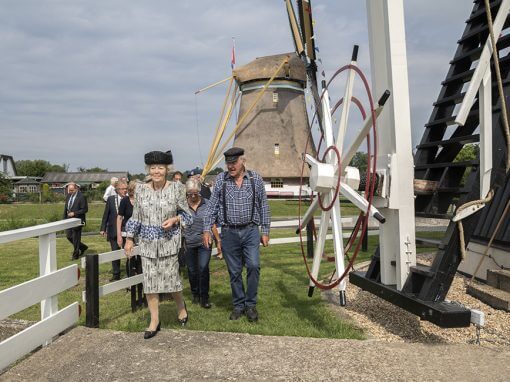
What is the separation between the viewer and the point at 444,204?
4.80m

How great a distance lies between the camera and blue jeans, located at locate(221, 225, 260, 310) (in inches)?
203

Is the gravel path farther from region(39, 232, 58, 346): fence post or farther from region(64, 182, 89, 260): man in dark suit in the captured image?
region(64, 182, 89, 260): man in dark suit

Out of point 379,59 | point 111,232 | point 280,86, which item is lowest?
A: point 111,232

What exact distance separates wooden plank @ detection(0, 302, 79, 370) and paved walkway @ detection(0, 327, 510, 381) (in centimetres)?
9

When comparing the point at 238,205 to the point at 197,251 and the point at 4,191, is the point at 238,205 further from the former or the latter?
the point at 4,191

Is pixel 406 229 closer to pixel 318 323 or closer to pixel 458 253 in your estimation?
pixel 458 253

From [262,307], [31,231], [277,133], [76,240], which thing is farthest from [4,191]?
[31,231]

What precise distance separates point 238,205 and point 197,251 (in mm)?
1419

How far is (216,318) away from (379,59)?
10.5 ft

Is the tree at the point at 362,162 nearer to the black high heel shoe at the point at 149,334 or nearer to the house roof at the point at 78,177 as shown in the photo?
the black high heel shoe at the point at 149,334

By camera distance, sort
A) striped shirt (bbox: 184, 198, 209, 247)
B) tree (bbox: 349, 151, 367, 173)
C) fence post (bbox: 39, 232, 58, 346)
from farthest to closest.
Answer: tree (bbox: 349, 151, 367, 173), striped shirt (bbox: 184, 198, 209, 247), fence post (bbox: 39, 232, 58, 346)

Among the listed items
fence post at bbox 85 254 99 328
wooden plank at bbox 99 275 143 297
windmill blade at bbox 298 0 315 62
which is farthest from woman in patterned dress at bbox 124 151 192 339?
windmill blade at bbox 298 0 315 62

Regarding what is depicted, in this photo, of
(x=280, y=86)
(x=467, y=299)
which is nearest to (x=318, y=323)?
(x=467, y=299)

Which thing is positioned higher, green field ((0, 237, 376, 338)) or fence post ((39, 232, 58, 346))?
fence post ((39, 232, 58, 346))
